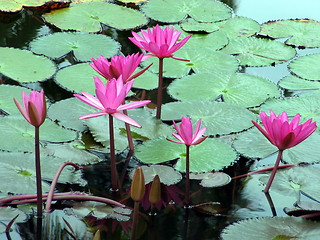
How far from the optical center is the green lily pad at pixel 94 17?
12.0 feet

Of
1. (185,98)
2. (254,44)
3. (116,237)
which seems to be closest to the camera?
(116,237)

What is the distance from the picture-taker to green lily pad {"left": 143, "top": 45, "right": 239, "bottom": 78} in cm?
315

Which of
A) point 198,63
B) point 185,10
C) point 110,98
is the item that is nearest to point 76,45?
point 198,63

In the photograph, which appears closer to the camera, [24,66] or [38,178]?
[38,178]

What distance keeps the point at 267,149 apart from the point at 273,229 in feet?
1.95

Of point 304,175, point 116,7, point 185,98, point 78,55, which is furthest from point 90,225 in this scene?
point 116,7

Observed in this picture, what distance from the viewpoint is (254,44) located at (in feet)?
11.5

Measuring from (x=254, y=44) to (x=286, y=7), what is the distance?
0.90 m

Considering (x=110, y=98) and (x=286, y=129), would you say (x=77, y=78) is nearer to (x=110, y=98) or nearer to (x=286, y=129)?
(x=110, y=98)

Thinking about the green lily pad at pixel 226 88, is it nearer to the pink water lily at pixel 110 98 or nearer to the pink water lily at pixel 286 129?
the pink water lily at pixel 286 129

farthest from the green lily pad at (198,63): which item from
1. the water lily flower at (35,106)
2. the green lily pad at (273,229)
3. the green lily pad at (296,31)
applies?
the water lily flower at (35,106)

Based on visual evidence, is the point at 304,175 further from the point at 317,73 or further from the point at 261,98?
the point at 317,73

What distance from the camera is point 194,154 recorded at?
2.36 meters

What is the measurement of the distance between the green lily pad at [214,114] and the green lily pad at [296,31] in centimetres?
103
